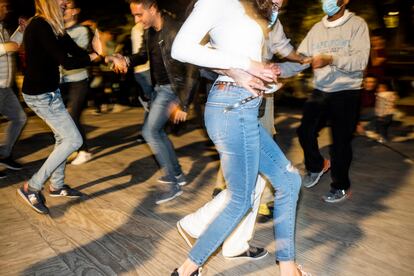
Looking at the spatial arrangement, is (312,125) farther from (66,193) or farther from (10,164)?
(10,164)

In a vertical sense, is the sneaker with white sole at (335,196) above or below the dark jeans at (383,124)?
above

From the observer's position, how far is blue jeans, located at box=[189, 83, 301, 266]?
2324 millimetres

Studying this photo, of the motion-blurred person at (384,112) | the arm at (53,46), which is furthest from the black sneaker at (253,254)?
the motion-blurred person at (384,112)

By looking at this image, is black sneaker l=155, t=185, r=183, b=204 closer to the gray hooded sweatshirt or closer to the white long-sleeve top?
the gray hooded sweatshirt

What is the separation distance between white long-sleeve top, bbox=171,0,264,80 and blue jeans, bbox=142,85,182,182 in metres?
1.87

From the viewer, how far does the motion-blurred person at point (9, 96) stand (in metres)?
5.15

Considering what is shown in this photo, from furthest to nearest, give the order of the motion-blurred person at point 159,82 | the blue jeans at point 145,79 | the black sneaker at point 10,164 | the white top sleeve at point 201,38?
the blue jeans at point 145,79 < the black sneaker at point 10,164 < the motion-blurred person at point 159,82 < the white top sleeve at point 201,38

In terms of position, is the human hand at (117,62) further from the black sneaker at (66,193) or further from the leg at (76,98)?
the leg at (76,98)

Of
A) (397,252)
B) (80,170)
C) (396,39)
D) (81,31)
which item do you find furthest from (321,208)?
(396,39)

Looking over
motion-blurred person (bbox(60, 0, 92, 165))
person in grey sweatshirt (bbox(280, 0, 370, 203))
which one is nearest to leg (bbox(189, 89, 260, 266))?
person in grey sweatshirt (bbox(280, 0, 370, 203))

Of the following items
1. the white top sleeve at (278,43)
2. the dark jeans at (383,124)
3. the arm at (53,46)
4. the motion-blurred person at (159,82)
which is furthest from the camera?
the dark jeans at (383,124)

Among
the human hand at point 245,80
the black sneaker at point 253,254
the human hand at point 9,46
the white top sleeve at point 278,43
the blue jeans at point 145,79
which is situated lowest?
the black sneaker at point 253,254

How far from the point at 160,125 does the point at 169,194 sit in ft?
2.37

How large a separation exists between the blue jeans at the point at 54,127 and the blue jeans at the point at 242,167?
2.02 m
